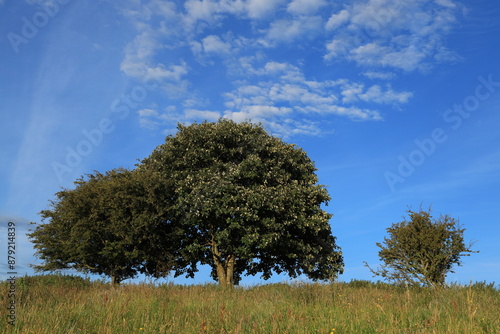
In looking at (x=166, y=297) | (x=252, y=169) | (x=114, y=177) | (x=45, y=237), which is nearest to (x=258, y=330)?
(x=166, y=297)

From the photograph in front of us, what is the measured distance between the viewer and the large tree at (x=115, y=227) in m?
29.7

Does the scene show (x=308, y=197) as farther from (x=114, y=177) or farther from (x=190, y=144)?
(x=114, y=177)

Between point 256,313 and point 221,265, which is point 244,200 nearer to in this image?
point 221,265

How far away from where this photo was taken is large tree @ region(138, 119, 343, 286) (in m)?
27.6

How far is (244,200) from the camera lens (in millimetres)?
27312

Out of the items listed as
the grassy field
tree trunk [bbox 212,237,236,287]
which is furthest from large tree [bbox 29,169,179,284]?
the grassy field

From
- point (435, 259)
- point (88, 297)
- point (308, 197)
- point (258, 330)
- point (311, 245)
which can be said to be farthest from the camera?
point (311, 245)

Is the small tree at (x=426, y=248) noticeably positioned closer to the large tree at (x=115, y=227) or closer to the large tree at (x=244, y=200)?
the large tree at (x=244, y=200)

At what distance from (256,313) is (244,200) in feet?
54.7

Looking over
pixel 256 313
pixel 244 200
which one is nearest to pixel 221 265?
pixel 244 200

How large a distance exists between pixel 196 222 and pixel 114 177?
32.0ft

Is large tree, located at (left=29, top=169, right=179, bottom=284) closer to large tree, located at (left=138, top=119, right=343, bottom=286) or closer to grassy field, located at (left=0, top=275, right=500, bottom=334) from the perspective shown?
large tree, located at (left=138, top=119, right=343, bottom=286)

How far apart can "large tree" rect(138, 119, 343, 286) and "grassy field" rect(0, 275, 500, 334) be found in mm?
12347

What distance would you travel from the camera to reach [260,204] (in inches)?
1073
